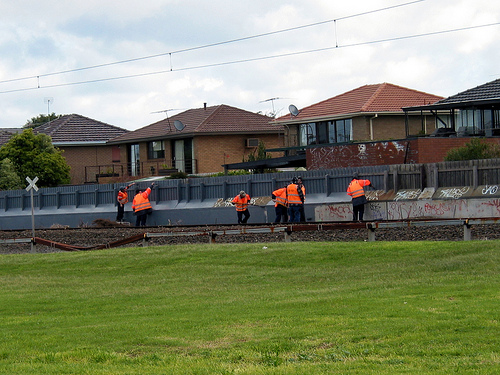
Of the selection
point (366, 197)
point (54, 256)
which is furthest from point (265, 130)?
point (54, 256)

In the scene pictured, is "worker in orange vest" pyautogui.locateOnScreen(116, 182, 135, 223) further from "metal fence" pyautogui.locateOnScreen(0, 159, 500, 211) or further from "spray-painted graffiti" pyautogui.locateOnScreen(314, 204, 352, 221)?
"spray-painted graffiti" pyautogui.locateOnScreen(314, 204, 352, 221)

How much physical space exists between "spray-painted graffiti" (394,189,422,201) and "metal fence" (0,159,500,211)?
14.2 inches

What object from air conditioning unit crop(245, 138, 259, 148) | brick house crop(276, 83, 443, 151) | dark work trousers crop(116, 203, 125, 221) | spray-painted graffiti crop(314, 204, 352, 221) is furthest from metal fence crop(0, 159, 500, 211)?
air conditioning unit crop(245, 138, 259, 148)

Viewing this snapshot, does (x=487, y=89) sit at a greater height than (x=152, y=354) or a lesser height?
greater

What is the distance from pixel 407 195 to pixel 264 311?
17.0m

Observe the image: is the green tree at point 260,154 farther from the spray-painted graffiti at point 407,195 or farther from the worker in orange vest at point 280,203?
the spray-painted graffiti at point 407,195

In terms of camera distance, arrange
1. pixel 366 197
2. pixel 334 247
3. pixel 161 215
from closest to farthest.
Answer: pixel 334 247 → pixel 366 197 → pixel 161 215

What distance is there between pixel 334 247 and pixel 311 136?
3502 centimetres

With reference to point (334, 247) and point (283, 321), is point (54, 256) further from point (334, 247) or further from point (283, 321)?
point (283, 321)

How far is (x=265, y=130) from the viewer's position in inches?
2219

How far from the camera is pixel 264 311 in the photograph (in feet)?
34.8

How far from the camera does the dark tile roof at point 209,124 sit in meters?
54.7

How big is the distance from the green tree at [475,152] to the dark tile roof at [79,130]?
1491 inches

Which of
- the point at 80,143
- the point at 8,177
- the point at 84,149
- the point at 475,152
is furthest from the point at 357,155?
the point at 84,149
